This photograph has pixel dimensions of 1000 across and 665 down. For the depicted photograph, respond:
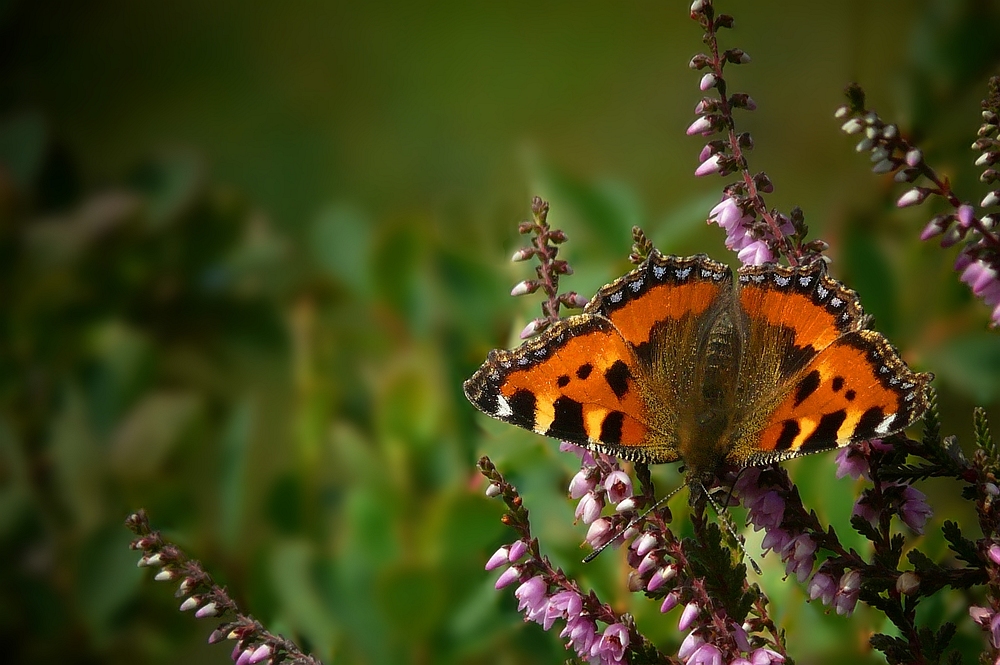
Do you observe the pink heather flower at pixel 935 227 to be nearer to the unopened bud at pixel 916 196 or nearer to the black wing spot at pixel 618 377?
the unopened bud at pixel 916 196

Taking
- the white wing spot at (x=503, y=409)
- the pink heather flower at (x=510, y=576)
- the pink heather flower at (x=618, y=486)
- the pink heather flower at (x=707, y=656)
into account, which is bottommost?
the pink heather flower at (x=707, y=656)

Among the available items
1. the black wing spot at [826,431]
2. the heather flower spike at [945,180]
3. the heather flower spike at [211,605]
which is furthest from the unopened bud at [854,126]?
the heather flower spike at [211,605]

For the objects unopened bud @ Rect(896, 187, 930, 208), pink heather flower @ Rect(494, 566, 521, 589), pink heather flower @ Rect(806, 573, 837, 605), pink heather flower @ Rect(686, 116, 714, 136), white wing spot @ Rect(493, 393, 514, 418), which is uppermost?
pink heather flower @ Rect(686, 116, 714, 136)

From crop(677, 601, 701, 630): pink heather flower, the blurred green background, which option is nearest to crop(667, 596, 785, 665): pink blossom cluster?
crop(677, 601, 701, 630): pink heather flower

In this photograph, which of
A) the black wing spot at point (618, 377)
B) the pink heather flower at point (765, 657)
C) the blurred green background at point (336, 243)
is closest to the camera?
the pink heather flower at point (765, 657)

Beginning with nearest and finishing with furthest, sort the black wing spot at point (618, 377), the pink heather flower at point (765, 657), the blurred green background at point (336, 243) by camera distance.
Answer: the pink heather flower at point (765, 657)
the black wing spot at point (618, 377)
the blurred green background at point (336, 243)

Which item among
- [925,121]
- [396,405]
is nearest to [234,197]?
[396,405]

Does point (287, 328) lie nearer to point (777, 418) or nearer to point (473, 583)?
point (473, 583)

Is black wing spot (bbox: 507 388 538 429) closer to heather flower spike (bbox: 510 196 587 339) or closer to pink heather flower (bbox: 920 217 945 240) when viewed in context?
heather flower spike (bbox: 510 196 587 339)
